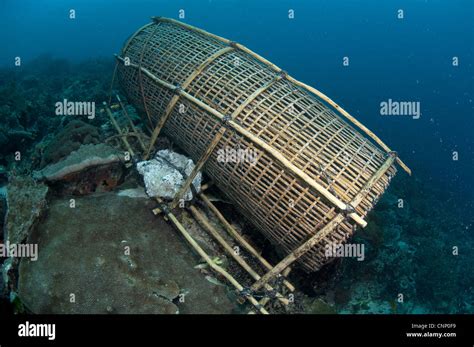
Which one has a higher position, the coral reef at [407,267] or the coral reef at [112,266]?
the coral reef at [112,266]

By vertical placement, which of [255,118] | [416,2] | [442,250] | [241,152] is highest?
[416,2]

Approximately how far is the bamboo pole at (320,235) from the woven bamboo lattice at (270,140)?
0.06ft

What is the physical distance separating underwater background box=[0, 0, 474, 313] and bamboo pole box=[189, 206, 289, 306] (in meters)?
1.25

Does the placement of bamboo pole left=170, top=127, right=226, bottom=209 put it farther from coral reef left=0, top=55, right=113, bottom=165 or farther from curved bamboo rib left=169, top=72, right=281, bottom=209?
coral reef left=0, top=55, right=113, bottom=165

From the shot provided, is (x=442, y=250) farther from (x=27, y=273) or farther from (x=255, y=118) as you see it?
(x=27, y=273)

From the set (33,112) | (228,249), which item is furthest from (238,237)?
(33,112)

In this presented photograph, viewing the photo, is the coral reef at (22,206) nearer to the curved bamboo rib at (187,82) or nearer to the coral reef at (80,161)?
the coral reef at (80,161)

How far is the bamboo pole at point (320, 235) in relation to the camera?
450cm

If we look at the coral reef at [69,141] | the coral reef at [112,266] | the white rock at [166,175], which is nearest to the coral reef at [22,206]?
the coral reef at [112,266]

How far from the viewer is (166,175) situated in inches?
224

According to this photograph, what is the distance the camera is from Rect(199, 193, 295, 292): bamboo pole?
518cm
